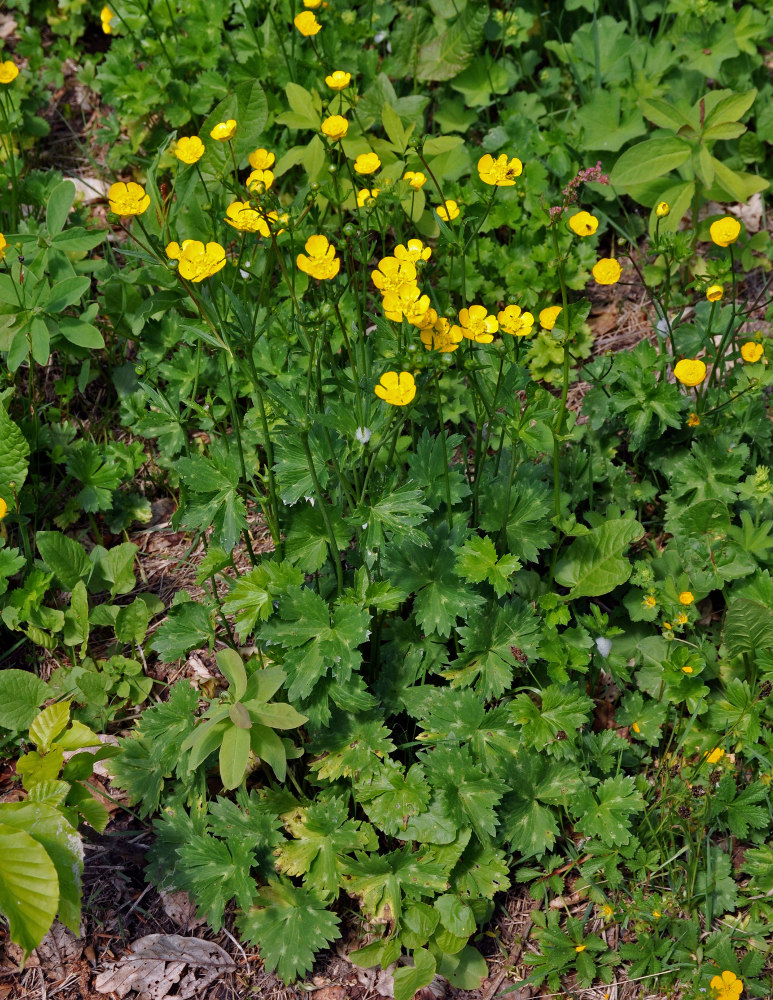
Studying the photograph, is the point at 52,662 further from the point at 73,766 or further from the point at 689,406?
the point at 689,406

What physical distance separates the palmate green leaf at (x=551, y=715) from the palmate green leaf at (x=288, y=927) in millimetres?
692

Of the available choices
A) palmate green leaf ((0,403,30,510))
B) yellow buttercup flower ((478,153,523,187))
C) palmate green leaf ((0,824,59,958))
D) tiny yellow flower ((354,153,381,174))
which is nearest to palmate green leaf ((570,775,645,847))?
palmate green leaf ((0,824,59,958))

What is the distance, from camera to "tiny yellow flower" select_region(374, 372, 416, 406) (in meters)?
1.93

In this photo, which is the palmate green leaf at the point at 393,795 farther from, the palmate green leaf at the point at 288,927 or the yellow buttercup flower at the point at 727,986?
the yellow buttercup flower at the point at 727,986

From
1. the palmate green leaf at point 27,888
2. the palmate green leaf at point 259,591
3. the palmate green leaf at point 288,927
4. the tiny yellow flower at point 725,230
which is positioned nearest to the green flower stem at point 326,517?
the palmate green leaf at point 259,591

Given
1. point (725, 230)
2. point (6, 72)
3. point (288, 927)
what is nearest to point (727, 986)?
point (288, 927)

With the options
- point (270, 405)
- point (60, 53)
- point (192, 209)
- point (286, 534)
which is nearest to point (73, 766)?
point (286, 534)

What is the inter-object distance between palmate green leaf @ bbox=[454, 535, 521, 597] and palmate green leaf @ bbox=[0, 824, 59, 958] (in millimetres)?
1176

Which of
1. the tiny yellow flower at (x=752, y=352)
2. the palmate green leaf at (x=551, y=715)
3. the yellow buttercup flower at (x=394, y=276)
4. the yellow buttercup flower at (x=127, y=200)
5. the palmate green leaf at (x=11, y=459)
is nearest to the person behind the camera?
the yellow buttercup flower at (x=394, y=276)

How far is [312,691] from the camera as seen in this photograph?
2.32 m

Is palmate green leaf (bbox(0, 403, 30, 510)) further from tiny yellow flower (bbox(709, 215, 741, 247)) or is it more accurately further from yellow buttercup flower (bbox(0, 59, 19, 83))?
tiny yellow flower (bbox(709, 215, 741, 247))

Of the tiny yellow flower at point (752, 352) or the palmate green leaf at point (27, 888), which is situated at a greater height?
the tiny yellow flower at point (752, 352)

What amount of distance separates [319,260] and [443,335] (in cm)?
35

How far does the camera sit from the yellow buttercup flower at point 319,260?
83.5 inches
